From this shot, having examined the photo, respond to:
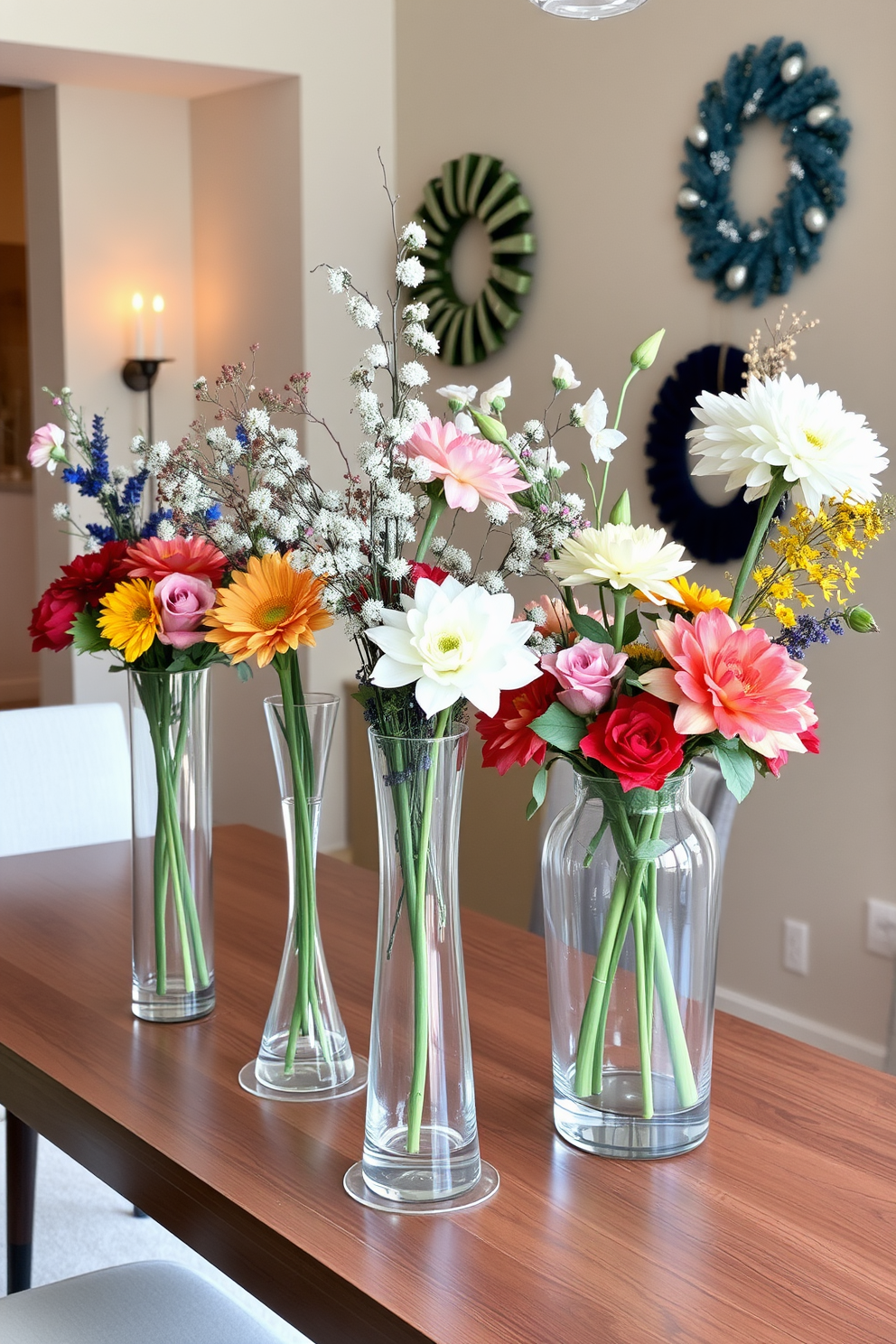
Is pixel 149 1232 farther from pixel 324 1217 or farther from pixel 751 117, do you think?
pixel 751 117

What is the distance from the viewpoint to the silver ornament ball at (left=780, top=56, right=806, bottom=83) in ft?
8.91

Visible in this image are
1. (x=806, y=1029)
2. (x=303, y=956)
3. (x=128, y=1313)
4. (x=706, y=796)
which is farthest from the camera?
(x=806, y=1029)

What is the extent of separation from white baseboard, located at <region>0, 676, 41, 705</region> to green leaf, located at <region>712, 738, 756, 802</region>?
5.27 metres

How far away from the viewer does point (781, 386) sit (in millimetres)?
975

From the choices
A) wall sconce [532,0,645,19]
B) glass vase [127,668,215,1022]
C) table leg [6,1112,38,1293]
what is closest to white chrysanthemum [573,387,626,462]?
glass vase [127,668,215,1022]

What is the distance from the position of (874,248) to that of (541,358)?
98cm

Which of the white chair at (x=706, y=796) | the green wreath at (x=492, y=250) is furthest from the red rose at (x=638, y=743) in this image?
the green wreath at (x=492, y=250)

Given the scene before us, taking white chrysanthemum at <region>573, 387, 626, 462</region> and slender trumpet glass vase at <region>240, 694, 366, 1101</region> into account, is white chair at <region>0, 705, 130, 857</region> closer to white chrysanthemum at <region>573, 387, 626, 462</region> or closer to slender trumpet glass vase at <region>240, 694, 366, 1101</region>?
slender trumpet glass vase at <region>240, 694, 366, 1101</region>

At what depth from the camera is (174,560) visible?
4.08ft

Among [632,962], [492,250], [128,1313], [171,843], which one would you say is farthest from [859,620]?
[492,250]

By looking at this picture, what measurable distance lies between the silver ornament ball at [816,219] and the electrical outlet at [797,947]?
56.0 inches

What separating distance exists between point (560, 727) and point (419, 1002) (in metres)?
0.22

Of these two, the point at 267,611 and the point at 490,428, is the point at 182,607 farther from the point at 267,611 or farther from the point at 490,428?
the point at 490,428

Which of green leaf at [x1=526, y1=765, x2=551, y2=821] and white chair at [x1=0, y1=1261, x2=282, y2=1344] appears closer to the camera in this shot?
green leaf at [x1=526, y1=765, x2=551, y2=821]
